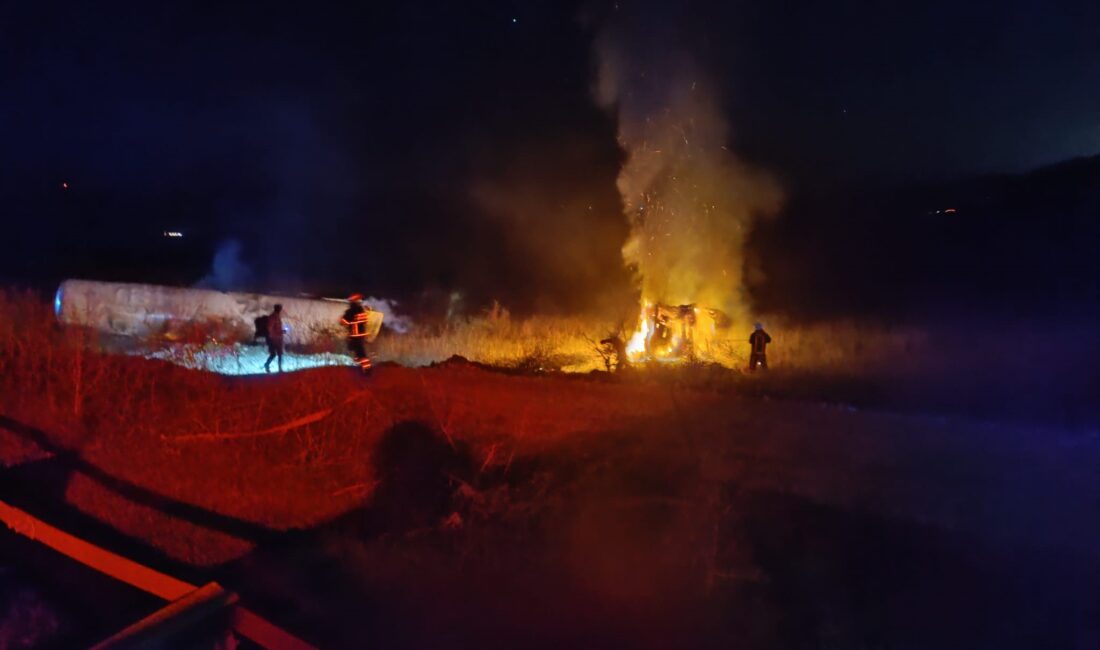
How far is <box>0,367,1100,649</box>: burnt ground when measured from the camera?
4637mm

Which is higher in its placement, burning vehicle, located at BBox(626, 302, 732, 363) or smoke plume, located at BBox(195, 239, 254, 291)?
smoke plume, located at BBox(195, 239, 254, 291)

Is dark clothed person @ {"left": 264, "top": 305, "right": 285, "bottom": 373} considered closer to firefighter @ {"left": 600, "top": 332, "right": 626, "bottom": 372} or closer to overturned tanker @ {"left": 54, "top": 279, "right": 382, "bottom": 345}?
overturned tanker @ {"left": 54, "top": 279, "right": 382, "bottom": 345}

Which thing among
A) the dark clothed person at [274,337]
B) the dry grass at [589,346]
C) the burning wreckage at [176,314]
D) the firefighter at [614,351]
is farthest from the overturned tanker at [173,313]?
the firefighter at [614,351]

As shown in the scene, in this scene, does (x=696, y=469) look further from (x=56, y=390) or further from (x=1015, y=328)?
(x=1015, y=328)

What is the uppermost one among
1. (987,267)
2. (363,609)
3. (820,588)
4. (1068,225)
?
(1068,225)

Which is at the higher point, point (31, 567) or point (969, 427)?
point (969, 427)

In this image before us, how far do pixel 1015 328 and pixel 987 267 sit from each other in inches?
367

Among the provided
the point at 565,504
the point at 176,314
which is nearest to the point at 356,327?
the point at 176,314

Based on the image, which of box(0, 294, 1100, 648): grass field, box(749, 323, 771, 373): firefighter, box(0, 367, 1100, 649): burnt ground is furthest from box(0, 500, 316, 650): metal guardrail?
box(749, 323, 771, 373): firefighter

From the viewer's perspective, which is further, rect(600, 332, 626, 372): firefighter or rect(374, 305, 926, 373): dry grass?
rect(374, 305, 926, 373): dry grass

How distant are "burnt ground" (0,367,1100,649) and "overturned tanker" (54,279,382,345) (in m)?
7.31

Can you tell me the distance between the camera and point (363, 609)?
494 cm

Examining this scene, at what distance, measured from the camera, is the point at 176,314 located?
1529cm

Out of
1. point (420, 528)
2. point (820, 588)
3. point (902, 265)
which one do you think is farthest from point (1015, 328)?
point (420, 528)
